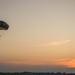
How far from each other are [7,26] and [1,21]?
397cm

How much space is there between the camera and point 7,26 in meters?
78.9

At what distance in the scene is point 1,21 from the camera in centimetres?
7519
